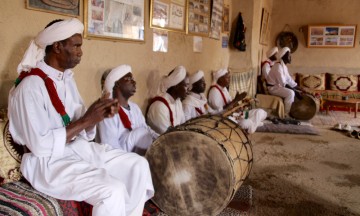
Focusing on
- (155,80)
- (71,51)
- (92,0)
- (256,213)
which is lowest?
(256,213)

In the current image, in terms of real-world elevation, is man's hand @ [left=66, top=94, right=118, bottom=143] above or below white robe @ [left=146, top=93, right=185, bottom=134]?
above

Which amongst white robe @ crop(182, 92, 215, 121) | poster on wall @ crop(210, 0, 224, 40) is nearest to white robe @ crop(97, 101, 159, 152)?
white robe @ crop(182, 92, 215, 121)

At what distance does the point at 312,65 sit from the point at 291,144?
5409 mm

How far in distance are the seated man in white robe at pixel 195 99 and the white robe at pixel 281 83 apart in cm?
314

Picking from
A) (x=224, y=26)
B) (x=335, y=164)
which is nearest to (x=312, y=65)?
(x=224, y=26)

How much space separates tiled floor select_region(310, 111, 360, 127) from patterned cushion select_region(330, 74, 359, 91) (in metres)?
0.92

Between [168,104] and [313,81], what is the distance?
22.3 feet

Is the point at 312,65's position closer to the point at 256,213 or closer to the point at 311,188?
the point at 311,188

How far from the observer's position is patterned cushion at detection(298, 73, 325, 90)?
9.07m

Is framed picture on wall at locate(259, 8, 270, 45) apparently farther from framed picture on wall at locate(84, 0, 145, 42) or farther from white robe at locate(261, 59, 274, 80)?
framed picture on wall at locate(84, 0, 145, 42)

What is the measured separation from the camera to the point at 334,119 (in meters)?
7.36

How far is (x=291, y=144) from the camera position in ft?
16.7

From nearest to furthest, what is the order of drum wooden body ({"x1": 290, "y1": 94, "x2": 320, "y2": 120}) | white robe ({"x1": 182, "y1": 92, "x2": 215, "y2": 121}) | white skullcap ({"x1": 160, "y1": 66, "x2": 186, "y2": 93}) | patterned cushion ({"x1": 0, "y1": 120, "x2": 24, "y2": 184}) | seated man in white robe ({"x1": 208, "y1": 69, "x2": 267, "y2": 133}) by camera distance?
patterned cushion ({"x1": 0, "y1": 120, "x2": 24, "y2": 184})
white skullcap ({"x1": 160, "y1": 66, "x2": 186, "y2": 93})
white robe ({"x1": 182, "y1": 92, "x2": 215, "y2": 121})
seated man in white robe ({"x1": 208, "y1": 69, "x2": 267, "y2": 133})
drum wooden body ({"x1": 290, "y1": 94, "x2": 320, "y2": 120})

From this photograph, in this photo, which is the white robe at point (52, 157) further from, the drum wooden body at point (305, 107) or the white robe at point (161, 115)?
the drum wooden body at point (305, 107)
